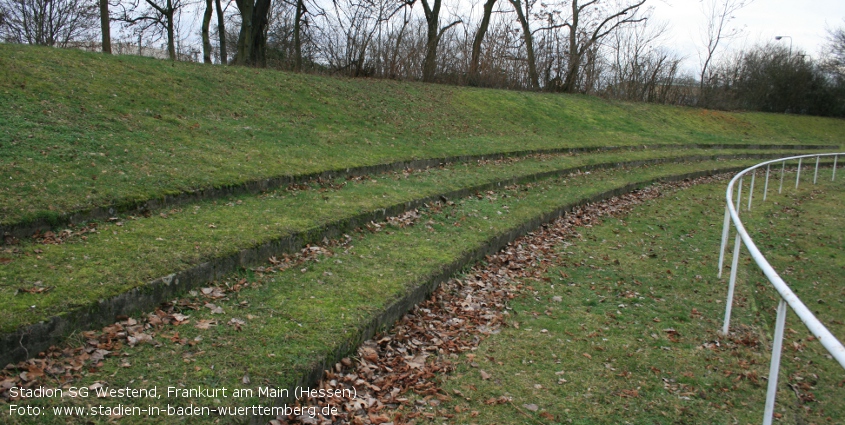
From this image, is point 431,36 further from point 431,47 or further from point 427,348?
point 427,348

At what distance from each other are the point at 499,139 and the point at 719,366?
43.6 feet

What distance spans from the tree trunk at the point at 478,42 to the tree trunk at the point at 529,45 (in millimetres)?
2030

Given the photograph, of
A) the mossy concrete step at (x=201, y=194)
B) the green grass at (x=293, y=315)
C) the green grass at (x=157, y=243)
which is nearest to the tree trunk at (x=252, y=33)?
the mossy concrete step at (x=201, y=194)

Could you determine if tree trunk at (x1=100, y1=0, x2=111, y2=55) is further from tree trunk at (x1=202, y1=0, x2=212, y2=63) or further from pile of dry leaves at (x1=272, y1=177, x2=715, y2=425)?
pile of dry leaves at (x1=272, y1=177, x2=715, y2=425)

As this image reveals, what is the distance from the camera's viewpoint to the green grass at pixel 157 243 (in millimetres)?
4199

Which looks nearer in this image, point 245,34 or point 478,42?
point 245,34

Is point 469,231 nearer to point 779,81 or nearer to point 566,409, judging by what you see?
point 566,409

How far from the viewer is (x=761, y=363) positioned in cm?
480

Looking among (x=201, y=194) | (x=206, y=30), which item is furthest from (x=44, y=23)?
(x=201, y=194)

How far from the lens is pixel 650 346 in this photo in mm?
5184

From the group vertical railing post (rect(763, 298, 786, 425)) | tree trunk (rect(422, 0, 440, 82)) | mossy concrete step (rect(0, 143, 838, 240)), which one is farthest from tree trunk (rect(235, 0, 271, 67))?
vertical railing post (rect(763, 298, 786, 425))

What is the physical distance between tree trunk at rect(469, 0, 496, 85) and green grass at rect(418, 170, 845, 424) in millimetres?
17895

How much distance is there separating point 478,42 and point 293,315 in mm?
24045

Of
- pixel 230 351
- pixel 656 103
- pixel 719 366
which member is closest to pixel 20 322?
pixel 230 351
